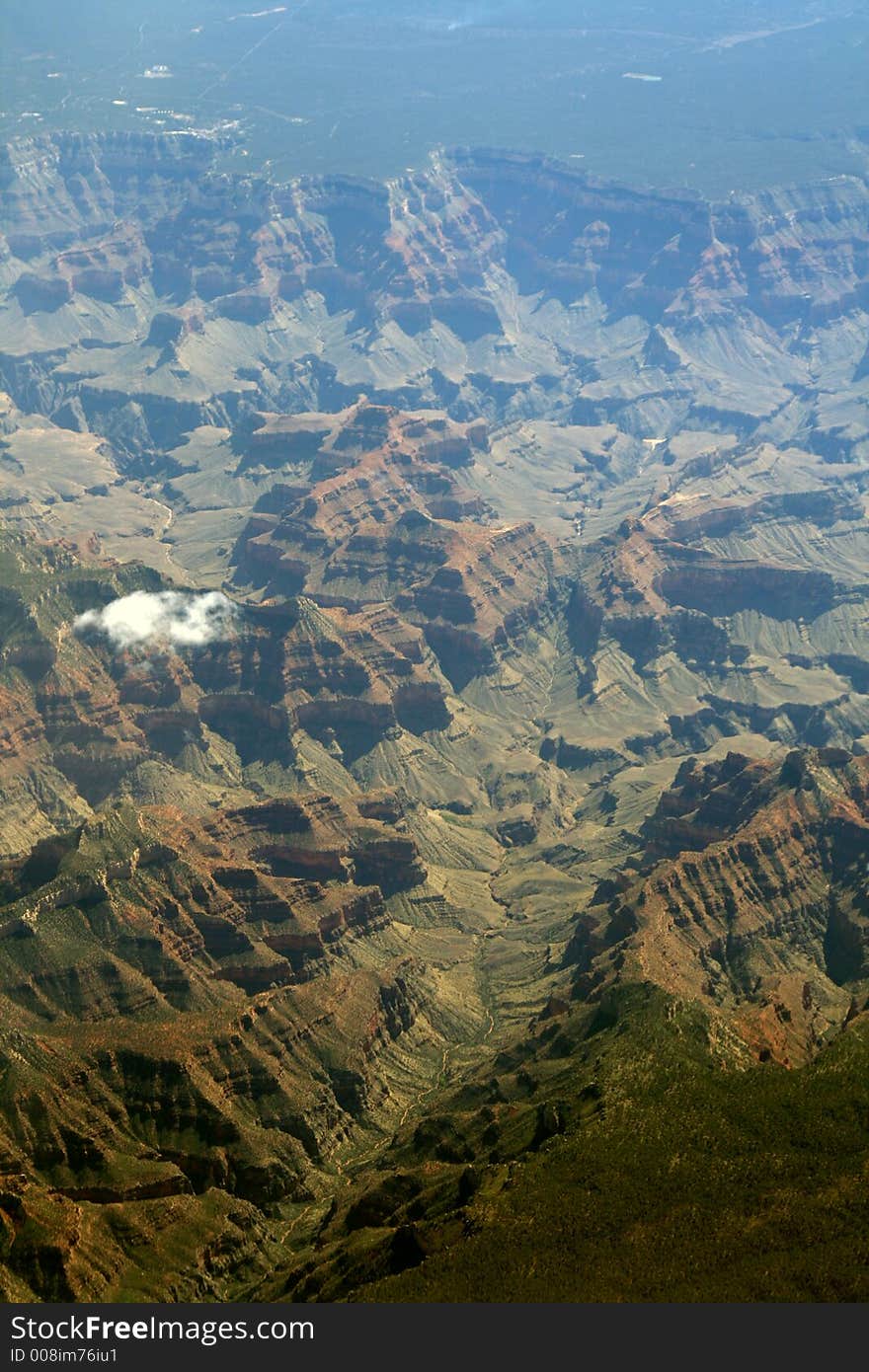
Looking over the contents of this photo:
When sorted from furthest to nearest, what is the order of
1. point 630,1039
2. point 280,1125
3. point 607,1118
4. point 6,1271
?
point 280,1125 → point 630,1039 → point 607,1118 → point 6,1271

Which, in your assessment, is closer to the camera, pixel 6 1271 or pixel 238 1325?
pixel 238 1325

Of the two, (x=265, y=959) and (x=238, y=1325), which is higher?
(x=238, y=1325)

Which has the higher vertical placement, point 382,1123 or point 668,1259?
point 668,1259

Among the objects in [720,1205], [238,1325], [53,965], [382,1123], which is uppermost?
[238,1325]

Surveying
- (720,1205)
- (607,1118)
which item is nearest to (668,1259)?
(720,1205)

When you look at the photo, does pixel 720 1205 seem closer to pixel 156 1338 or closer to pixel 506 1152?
pixel 506 1152

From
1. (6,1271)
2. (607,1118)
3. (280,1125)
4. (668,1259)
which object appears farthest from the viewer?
(280,1125)

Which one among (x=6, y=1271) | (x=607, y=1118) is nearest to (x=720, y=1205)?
(x=607, y=1118)

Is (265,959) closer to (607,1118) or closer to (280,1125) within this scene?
(280,1125)

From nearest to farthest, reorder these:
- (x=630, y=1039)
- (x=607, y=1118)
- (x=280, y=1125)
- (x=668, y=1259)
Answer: (x=668, y=1259) < (x=607, y=1118) < (x=630, y=1039) < (x=280, y=1125)
